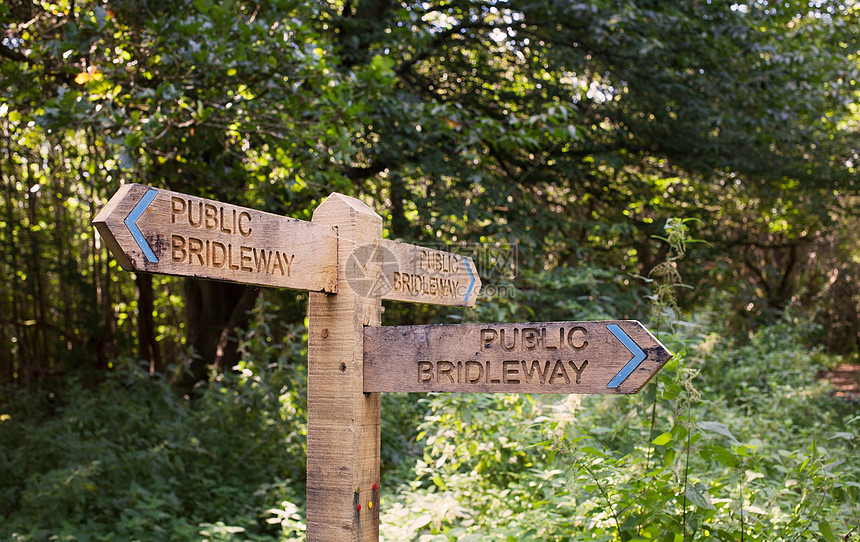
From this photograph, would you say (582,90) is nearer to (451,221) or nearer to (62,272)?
(451,221)

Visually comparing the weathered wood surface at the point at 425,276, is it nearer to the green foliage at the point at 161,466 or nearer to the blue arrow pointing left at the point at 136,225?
the blue arrow pointing left at the point at 136,225

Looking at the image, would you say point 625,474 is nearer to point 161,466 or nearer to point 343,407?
point 343,407

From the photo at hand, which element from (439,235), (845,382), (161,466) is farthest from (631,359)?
(845,382)

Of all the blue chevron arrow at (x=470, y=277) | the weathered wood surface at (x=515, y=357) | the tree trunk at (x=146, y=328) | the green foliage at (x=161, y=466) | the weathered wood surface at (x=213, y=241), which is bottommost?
the green foliage at (x=161, y=466)

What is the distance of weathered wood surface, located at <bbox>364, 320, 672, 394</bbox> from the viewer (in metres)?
1.46

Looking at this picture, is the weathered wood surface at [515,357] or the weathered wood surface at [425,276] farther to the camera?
the weathered wood surface at [425,276]

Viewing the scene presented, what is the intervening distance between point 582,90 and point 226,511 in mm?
5871

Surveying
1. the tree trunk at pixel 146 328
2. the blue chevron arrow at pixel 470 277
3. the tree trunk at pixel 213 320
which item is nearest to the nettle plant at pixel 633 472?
the blue chevron arrow at pixel 470 277

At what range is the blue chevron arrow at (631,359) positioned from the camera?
1446mm

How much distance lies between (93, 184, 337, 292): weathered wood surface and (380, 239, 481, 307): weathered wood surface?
26 centimetres

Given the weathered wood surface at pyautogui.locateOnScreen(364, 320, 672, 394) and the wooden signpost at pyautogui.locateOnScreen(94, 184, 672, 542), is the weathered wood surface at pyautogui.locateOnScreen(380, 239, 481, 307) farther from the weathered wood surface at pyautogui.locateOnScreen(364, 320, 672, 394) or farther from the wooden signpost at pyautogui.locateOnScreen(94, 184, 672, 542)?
the weathered wood surface at pyautogui.locateOnScreen(364, 320, 672, 394)

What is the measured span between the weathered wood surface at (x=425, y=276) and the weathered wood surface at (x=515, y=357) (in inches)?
11.0

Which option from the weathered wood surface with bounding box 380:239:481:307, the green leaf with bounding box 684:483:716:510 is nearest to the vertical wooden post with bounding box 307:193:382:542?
the weathered wood surface with bounding box 380:239:481:307

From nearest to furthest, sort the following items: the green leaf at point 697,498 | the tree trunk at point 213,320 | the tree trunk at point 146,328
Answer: the green leaf at point 697,498
the tree trunk at point 213,320
the tree trunk at point 146,328
